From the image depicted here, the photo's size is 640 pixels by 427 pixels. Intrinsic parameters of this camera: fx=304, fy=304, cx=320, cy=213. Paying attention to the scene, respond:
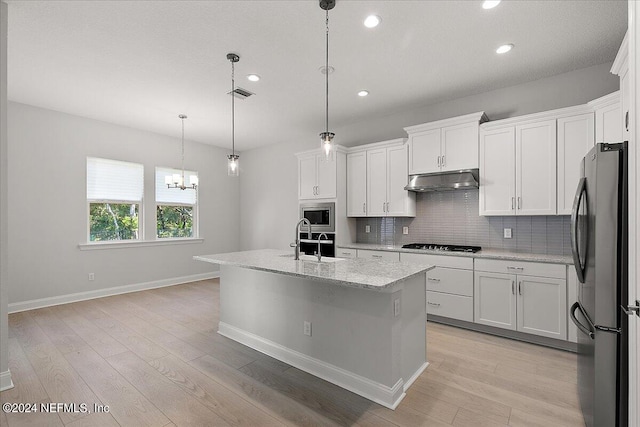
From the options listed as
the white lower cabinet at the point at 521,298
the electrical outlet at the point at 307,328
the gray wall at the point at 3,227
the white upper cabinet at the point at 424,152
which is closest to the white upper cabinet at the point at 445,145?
the white upper cabinet at the point at 424,152

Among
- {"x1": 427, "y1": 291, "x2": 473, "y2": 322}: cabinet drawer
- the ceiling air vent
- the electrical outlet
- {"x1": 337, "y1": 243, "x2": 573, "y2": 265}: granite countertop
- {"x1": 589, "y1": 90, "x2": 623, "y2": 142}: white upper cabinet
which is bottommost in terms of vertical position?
{"x1": 427, "y1": 291, "x2": 473, "y2": 322}: cabinet drawer

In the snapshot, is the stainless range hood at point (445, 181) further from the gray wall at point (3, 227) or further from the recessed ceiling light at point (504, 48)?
the gray wall at point (3, 227)

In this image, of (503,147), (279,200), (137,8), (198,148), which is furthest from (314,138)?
(137,8)

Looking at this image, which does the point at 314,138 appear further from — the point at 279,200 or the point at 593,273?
the point at 593,273

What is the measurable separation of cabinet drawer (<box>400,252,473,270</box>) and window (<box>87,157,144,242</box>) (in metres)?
4.57

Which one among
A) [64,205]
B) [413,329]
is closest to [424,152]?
[413,329]

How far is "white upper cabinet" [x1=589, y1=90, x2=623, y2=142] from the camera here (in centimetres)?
265

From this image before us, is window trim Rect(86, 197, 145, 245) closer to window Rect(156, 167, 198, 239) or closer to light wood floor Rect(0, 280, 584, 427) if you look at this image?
window Rect(156, 167, 198, 239)

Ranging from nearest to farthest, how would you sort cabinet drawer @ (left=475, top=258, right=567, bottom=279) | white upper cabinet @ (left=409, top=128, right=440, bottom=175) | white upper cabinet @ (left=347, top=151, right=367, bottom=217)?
cabinet drawer @ (left=475, top=258, right=567, bottom=279), white upper cabinet @ (left=409, top=128, right=440, bottom=175), white upper cabinet @ (left=347, top=151, right=367, bottom=217)

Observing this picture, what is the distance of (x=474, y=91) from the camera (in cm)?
376

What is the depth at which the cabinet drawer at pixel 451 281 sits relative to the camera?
337 cm

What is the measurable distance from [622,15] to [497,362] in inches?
116

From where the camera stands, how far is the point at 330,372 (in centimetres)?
236

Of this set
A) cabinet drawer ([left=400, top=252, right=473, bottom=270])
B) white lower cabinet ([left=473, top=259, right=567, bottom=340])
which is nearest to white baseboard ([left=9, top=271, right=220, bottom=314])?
cabinet drawer ([left=400, top=252, right=473, bottom=270])
